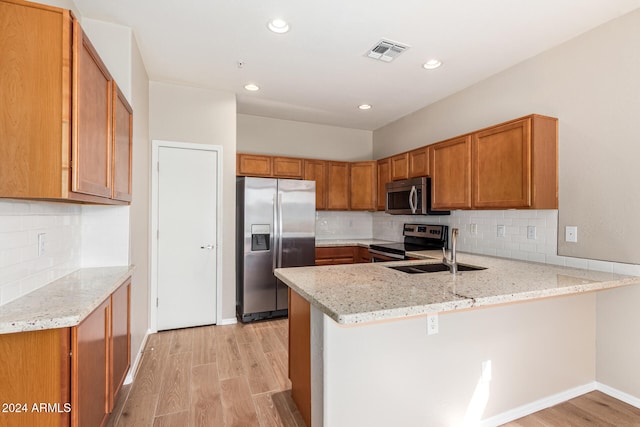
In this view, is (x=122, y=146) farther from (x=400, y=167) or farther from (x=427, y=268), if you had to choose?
(x=400, y=167)

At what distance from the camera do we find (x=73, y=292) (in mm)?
1542

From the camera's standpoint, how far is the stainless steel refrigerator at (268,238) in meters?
3.61

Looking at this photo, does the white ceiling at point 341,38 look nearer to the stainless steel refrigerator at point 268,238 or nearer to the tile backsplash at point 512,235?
the stainless steel refrigerator at point 268,238

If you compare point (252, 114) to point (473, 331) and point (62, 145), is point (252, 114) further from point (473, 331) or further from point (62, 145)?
point (473, 331)

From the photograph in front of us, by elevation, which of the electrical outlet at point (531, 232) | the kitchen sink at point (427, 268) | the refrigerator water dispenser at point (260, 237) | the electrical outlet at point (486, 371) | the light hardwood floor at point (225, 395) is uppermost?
the electrical outlet at point (531, 232)

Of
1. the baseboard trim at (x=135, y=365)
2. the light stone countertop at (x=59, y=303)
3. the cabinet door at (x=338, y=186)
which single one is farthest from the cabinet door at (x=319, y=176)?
the light stone countertop at (x=59, y=303)

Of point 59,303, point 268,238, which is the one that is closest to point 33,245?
point 59,303

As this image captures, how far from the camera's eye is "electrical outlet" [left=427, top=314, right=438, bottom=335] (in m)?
1.71

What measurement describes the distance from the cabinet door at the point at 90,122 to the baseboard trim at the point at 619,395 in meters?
3.58

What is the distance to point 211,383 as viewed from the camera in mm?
2332

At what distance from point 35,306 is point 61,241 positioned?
740 mm

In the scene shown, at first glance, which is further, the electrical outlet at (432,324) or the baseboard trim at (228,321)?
the baseboard trim at (228,321)

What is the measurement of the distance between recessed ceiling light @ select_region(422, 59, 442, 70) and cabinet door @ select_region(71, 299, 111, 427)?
310cm

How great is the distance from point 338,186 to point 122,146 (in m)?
2.97
